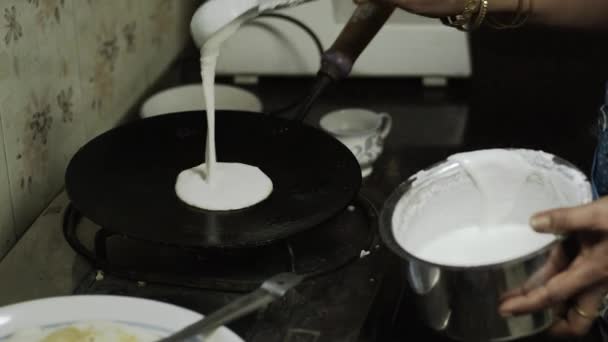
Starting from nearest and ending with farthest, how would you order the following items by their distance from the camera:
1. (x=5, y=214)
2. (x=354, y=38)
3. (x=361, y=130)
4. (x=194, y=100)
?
(x=5, y=214) < (x=354, y=38) < (x=361, y=130) < (x=194, y=100)

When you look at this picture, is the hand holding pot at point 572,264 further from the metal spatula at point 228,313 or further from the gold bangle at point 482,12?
the gold bangle at point 482,12

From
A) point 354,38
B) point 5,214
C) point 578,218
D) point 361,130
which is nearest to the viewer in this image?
point 578,218

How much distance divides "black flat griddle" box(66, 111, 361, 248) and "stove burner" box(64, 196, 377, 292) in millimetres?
28

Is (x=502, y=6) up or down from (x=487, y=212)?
up

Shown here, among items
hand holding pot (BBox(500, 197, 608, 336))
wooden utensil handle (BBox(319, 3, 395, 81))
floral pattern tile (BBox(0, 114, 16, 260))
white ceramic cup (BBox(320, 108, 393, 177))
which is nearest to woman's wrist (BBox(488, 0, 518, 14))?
wooden utensil handle (BBox(319, 3, 395, 81))

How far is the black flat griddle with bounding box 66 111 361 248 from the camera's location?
96 cm

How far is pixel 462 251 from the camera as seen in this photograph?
3.04ft

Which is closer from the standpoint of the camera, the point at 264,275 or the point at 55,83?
the point at 264,275

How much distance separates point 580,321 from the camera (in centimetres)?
84

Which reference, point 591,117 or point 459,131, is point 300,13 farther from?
point 591,117

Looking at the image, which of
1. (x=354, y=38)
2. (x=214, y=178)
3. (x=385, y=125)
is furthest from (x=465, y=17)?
(x=214, y=178)

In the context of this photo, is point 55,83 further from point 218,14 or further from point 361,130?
point 361,130

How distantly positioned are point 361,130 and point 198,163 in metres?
0.29

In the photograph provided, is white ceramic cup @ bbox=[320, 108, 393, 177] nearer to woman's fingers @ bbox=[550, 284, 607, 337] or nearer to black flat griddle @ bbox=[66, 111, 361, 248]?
black flat griddle @ bbox=[66, 111, 361, 248]
